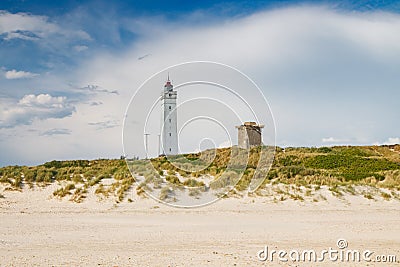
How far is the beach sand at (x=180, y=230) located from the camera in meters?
8.00

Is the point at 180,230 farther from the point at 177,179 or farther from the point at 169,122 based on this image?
the point at 169,122

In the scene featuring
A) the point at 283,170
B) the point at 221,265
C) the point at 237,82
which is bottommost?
the point at 221,265

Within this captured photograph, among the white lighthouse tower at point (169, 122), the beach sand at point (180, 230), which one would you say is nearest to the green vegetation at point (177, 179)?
the beach sand at point (180, 230)

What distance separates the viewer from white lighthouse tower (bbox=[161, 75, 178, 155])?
30.9 metres

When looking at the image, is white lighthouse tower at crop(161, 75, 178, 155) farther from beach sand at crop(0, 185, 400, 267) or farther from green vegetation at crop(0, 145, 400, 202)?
beach sand at crop(0, 185, 400, 267)

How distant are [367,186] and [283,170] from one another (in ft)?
14.8

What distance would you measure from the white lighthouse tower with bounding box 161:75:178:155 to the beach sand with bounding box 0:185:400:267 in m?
14.7

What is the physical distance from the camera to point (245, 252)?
8.38 meters

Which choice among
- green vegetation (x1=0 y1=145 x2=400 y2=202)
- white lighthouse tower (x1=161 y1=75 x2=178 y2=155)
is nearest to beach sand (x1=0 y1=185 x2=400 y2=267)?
green vegetation (x1=0 y1=145 x2=400 y2=202)

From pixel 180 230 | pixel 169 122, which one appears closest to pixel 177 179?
pixel 180 230

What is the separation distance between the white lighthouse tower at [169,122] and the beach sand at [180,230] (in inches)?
579

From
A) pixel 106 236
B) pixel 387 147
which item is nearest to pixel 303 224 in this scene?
pixel 106 236

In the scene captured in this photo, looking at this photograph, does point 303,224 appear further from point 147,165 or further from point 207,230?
point 147,165

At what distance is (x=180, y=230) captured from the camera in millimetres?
10812
